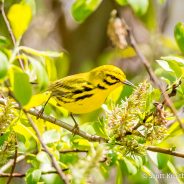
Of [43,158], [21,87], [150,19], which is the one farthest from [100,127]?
[150,19]

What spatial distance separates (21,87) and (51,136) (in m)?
0.49

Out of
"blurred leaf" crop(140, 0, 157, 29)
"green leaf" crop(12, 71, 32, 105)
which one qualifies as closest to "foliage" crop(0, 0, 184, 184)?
"green leaf" crop(12, 71, 32, 105)

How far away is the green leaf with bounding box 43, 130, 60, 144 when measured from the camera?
6.04ft

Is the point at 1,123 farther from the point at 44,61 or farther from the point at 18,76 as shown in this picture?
the point at 44,61

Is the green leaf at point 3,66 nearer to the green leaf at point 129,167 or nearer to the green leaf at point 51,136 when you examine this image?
the green leaf at point 51,136

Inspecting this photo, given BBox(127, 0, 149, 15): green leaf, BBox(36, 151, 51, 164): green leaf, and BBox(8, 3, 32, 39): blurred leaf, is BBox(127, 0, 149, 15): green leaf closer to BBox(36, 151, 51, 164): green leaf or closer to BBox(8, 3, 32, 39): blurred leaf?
BBox(36, 151, 51, 164): green leaf

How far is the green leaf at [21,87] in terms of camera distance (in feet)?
4.55

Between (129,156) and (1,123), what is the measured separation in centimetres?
43

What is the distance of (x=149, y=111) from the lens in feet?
5.90

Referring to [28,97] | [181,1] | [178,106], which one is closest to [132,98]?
[28,97]

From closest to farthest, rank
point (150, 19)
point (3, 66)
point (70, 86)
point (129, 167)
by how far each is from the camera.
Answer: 1. point (3, 66)
2. point (129, 167)
3. point (70, 86)
4. point (150, 19)

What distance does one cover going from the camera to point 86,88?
2.47 m

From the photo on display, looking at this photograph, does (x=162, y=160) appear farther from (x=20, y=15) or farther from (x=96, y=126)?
(x=20, y=15)

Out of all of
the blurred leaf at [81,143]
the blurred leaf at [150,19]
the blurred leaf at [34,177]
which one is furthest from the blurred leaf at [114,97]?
the blurred leaf at [150,19]
